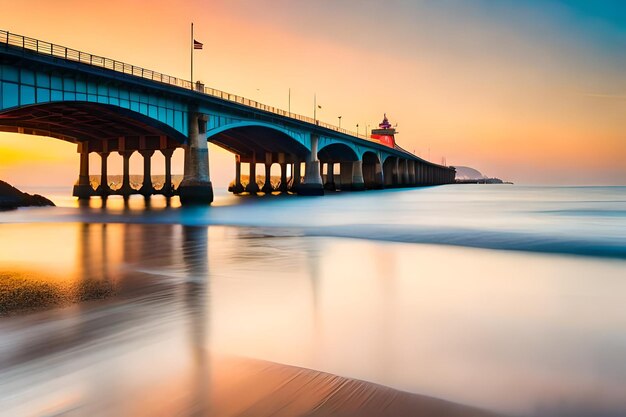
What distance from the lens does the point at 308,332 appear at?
22.1 ft

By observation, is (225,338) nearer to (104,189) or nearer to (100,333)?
(100,333)

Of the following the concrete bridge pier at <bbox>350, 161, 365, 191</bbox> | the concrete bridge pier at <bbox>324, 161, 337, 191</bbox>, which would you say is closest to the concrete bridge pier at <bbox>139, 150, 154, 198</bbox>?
the concrete bridge pier at <bbox>350, 161, 365, 191</bbox>

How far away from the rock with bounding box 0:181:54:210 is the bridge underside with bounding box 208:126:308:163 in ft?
77.9

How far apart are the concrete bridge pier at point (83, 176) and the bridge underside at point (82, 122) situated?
5.44 feet

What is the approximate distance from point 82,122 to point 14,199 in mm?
11905

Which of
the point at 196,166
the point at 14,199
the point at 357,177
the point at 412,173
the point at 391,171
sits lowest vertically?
the point at 14,199

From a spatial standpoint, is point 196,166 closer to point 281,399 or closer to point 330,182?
point 281,399

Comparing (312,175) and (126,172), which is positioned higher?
(312,175)

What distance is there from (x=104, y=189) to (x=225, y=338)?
75478mm

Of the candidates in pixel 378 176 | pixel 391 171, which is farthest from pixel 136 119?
pixel 391 171

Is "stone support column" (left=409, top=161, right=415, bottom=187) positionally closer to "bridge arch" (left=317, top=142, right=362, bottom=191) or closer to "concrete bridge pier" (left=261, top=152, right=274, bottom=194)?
"bridge arch" (left=317, top=142, right=362, bottom=191)

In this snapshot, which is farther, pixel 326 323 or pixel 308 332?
pixel 326 323

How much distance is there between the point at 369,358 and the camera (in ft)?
18.5

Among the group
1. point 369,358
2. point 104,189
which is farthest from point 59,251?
point 104,189
